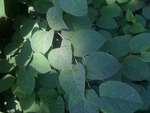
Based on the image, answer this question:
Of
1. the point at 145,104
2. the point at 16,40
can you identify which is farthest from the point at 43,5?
the point at 145,104

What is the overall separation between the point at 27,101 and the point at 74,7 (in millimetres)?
418

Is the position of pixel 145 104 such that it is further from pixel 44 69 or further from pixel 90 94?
pixel 44 69

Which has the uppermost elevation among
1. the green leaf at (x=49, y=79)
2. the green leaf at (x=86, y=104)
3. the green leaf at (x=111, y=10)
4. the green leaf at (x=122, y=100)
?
the green leaf at (x=111, y=10)

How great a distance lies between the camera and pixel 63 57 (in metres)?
0.67

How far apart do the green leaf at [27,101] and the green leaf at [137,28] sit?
0.54 meters

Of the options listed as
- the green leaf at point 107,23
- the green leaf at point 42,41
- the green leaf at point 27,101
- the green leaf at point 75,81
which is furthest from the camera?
the green leaf at point 107,23

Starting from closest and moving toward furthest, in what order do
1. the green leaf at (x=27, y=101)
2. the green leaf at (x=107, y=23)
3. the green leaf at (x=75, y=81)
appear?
the green leaf at (x=75, y=81) → the green leaf at (x=27, y=101) → the green leaf at (x=107, y=23)

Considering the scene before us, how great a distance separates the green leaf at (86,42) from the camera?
68 centimetres

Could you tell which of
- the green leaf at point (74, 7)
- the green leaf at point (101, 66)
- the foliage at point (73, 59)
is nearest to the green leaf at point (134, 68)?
the foliage at point (73, 59)

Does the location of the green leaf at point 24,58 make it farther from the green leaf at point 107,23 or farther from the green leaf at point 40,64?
the green leaf at point 107,23

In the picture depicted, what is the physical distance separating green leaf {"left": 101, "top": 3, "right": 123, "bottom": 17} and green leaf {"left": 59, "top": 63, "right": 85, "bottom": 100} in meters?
0.45

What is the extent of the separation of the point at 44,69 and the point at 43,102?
19cm

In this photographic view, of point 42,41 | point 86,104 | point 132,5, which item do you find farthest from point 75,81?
→ point 132,5

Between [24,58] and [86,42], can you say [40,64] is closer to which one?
[24,58]
